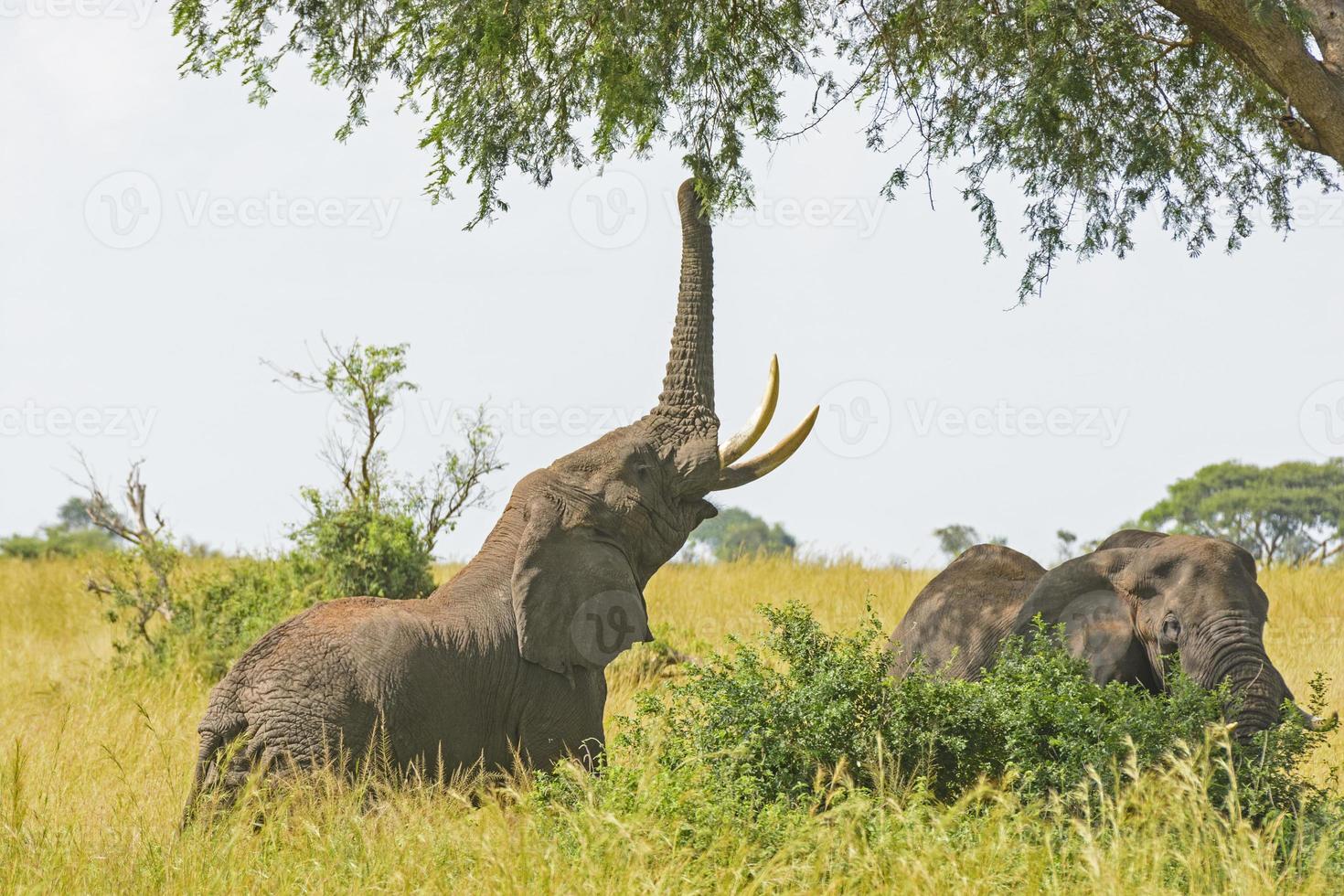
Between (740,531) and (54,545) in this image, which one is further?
(740,531)

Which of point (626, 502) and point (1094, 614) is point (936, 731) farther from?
point (626, 502)

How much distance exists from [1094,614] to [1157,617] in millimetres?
375

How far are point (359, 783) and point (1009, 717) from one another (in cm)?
297

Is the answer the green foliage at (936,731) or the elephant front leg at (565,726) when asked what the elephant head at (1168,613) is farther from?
the elephant front leg at (565,726)

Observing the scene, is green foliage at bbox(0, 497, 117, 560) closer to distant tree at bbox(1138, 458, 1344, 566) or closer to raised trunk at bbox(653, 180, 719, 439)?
raised trunk at bbox(653, 180, 719, 439)

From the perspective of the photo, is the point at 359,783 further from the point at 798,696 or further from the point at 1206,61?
the point at 1206,61

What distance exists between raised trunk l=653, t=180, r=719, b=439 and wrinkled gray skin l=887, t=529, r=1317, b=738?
1585 mm

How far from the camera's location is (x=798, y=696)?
23.0 feet

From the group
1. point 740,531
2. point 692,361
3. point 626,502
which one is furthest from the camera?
point 740,531

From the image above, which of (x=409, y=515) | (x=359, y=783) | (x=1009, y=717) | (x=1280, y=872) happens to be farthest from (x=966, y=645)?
(x=409, y=515)

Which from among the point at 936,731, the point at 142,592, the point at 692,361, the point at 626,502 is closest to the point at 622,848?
the point at 936,731

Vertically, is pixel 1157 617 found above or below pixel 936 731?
above

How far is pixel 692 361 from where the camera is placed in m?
8.17

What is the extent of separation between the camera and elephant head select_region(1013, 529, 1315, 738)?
743 cm
